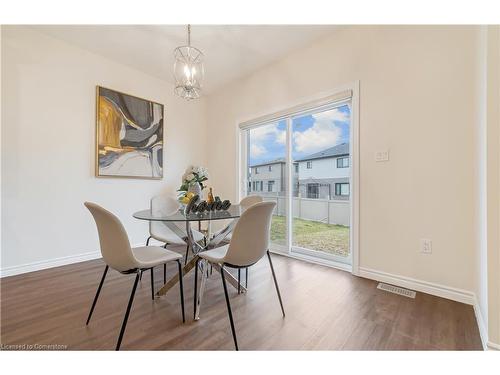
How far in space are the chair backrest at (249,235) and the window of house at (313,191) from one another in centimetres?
154

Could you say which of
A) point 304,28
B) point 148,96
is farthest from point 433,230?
point 148,96

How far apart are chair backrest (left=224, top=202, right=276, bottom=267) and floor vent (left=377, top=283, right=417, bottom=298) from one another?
137 centimetres

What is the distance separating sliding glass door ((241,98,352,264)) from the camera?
8.36 ft

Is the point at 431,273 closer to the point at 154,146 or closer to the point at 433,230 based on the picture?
the point at 433,230

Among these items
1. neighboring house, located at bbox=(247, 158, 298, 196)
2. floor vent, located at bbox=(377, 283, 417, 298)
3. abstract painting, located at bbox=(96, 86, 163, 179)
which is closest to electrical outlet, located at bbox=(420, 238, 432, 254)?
floor vent, located at bbox=(377, 283, 417, 298)

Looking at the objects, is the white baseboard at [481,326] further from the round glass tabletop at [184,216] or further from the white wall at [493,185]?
the round glass tabletop at [184,216]

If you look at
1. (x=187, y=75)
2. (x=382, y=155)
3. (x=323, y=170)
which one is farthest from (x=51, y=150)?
(x=382, y=155)

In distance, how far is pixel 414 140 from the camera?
76.6 inches

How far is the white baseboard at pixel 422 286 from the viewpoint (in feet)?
5.64

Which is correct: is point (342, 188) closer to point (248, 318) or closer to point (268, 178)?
point (268, 178)

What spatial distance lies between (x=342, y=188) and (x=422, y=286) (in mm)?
1157

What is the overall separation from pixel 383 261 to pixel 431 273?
361 millimetres

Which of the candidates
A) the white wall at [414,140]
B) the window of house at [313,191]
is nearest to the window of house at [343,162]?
the white wall at [414,140]

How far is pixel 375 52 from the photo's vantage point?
2.17 m
